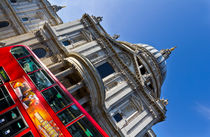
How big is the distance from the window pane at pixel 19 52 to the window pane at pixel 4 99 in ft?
13.2

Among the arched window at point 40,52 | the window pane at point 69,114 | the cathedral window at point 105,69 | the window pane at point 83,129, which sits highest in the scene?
the arched window at point 40,52

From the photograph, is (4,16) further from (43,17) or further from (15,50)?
(15,50)

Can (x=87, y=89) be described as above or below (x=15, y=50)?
below

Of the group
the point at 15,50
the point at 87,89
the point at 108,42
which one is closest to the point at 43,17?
the point at 108,42

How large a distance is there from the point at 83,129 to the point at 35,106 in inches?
147

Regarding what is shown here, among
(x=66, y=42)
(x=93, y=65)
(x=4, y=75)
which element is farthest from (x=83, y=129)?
(x=66, y=42)

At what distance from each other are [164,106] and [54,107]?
67.1ft

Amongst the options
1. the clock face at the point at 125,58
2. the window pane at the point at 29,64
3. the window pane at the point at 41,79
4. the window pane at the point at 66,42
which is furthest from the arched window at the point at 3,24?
the clock face at the point at 125,58

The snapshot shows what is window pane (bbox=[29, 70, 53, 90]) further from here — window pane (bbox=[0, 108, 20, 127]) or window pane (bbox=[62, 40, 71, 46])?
window pane (bbox=[62, 40, 71, 46])

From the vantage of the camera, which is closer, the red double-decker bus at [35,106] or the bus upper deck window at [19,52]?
the red double-decker bus at [35,106]

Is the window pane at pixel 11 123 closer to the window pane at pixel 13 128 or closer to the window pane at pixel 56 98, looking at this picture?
the window pane at pixel 13 128

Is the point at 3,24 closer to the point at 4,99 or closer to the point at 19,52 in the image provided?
the point at 19,52

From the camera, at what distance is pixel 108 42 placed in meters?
27.0

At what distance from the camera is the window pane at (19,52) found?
565 inches
